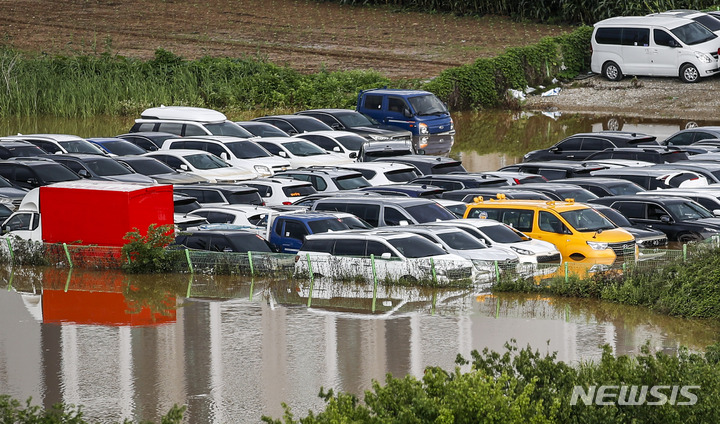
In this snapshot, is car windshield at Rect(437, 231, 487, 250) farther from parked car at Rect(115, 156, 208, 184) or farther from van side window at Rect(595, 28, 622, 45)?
van side window at Rect(595, 28, 622, 45)

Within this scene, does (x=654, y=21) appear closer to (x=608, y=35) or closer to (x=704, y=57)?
(x=608, y=35)

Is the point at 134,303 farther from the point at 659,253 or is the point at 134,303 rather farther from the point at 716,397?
the point at 716,397

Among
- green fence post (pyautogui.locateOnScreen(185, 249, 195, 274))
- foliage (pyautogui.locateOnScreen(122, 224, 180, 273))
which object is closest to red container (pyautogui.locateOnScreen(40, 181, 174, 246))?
foliage (pyautogui.locateOnScreen(122, 224, 180, 273))

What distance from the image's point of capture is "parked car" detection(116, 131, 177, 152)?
36.2 meters

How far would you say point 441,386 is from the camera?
A: 11.8 meters

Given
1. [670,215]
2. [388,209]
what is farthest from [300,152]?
[670,215]

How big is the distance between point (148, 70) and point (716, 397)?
4152 centimetres

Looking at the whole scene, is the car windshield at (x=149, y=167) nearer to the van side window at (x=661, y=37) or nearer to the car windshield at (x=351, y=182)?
the car windshield at (x=351, y=182)

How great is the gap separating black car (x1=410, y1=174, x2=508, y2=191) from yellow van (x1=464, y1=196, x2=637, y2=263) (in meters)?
4.10

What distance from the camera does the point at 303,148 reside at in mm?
35625

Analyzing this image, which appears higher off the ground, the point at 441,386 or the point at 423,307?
the point at 441,386

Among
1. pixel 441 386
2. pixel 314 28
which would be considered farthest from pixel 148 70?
pixel 441 386

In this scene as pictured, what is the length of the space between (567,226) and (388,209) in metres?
3.92

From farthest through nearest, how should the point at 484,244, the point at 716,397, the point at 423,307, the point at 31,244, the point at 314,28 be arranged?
the point at 314,28
the point at 31,244
the point at 484,244
the point at 423,307
the point at 716,397
